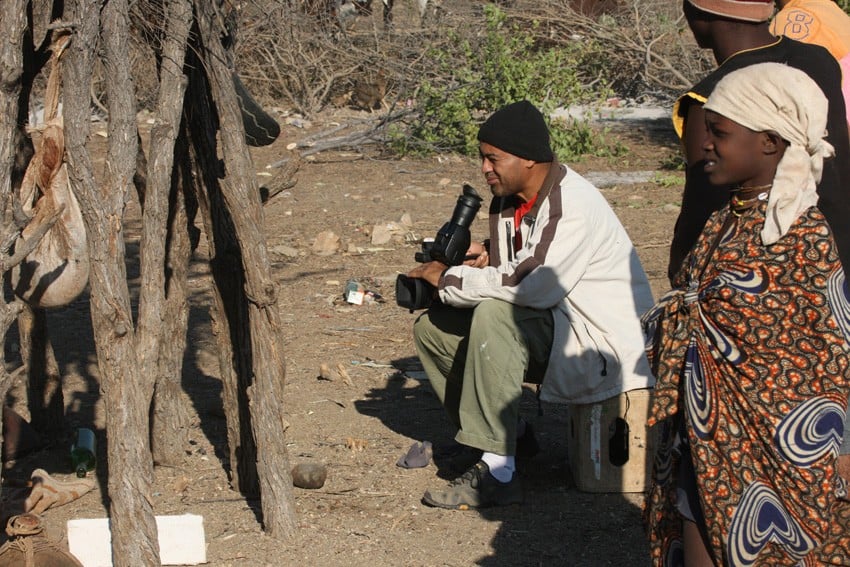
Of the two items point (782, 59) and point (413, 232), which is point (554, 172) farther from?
point (413, 232)

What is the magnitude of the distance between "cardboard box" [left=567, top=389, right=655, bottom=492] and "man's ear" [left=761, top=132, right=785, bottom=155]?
1779 millimetres

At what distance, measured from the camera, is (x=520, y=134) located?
4.20m

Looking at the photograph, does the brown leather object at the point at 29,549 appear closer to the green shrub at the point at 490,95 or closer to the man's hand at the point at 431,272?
A: the man's hand at the point at 431,272

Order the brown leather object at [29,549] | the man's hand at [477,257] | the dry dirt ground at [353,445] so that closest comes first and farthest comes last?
1. the brown leather object at [29,549]
2. the dry dirt ground at [353,445]
3. the man's hand at [477,257]

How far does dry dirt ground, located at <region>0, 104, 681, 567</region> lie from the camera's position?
3883 millimetres

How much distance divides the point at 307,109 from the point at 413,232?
17.5 feet

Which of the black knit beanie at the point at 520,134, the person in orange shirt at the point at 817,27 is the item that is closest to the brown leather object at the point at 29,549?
the black knit beanie at the point at 520,134

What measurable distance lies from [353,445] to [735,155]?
2.68 m

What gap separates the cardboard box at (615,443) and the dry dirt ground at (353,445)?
0.07m

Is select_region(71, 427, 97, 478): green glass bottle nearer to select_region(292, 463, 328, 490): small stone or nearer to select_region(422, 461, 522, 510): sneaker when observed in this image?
select_region(292, 463, 328, 490): small stone

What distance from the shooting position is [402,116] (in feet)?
38.8

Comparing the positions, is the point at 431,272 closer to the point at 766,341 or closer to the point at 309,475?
the point at 309,475

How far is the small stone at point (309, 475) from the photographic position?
14.2 ft

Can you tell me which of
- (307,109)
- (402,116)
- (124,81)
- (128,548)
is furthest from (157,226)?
(307,109)
